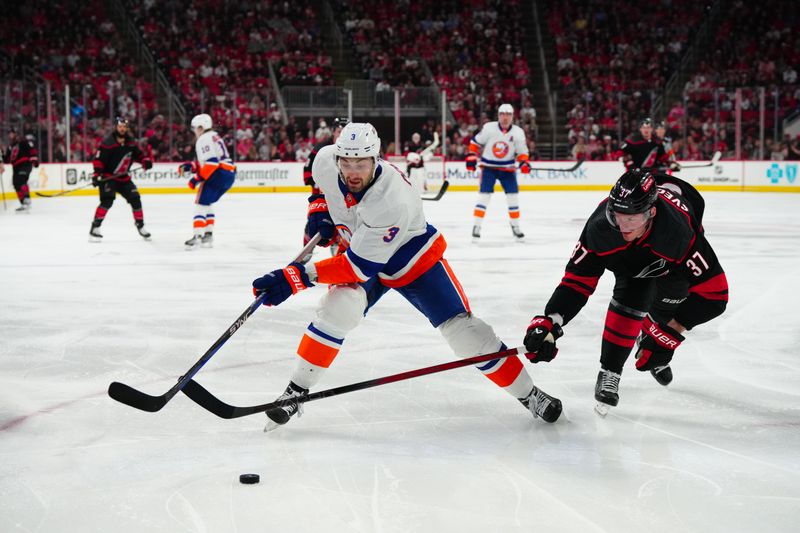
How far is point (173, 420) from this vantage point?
121 inches

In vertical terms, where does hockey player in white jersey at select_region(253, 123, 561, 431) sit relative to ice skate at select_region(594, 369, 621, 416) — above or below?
above

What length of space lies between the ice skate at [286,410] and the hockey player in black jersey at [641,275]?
29.3 inches

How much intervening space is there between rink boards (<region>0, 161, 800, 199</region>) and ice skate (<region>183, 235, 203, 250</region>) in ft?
24.0

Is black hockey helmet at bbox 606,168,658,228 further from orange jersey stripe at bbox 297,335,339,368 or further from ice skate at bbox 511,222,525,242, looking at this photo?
ice skate at bbox 511,222,525,242

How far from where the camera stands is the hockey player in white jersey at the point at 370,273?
2777 millimetres

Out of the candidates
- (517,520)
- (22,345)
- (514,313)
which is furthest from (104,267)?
(517,520)

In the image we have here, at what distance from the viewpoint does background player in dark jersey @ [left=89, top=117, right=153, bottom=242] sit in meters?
8.98

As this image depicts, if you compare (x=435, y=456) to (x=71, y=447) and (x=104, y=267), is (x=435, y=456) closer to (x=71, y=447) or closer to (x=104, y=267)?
(x=71, y=447)

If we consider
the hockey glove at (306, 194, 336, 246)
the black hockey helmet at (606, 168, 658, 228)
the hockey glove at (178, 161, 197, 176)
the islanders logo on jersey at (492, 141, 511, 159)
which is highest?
the islanders logo on jersey at (492, 141, 511, 159)

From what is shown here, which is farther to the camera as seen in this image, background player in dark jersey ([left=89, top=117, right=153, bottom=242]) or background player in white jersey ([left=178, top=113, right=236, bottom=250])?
background player in dark jersey ([left=89, top=117, right=153, bottom=242])

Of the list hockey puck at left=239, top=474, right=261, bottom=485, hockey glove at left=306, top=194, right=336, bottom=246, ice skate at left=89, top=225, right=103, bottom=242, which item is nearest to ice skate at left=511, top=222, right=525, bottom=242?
ice skate at left=89, top=225, right=103, bottom=242

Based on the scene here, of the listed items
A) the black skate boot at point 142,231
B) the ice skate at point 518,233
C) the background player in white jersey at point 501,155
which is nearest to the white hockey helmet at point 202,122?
the black skate boot at point 142,231

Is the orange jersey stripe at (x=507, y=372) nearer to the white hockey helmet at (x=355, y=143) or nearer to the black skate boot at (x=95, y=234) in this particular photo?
the white hockey helmet at (x=355, y=143)

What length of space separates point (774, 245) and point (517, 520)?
6.69 m
